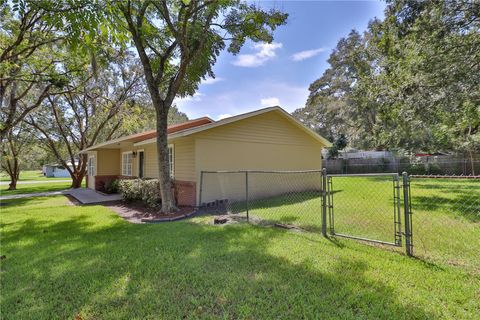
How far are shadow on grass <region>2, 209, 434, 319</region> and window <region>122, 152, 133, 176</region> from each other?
996 centimetres

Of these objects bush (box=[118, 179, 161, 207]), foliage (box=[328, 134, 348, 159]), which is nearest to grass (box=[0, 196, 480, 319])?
bush (box=[118, 179, 161, 207])

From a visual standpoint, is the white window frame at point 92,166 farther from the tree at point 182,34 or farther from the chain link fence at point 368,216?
the chain link fence at point 368,216

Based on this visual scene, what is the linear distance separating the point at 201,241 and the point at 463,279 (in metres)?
4.03

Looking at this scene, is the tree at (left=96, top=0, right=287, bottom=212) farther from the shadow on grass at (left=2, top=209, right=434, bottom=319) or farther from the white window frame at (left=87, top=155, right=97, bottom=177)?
the white window frame at (left=87, top=155, right=97, bottom=177)

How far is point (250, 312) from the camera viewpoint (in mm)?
2688

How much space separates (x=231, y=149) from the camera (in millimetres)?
10133

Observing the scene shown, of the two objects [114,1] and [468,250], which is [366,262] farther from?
[114,1]

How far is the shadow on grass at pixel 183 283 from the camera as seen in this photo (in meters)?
2.75

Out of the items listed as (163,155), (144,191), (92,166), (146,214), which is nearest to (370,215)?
(163,155)

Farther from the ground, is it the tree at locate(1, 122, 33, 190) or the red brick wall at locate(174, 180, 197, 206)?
the tree at locate(1, 122, 33, 190)

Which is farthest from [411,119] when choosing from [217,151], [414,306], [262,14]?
[414,306]

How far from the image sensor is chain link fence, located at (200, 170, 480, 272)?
424 centimetres

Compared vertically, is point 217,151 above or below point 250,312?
above

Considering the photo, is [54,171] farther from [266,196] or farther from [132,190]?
[266,196]
